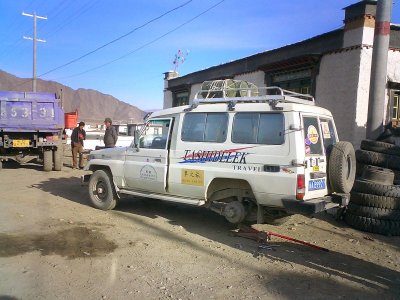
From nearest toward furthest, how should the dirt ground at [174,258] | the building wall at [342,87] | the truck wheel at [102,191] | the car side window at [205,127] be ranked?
the dirt ground at [174,258], the car side window at [205,127], the truck wheel at [102,191], the building wall at [342,87]

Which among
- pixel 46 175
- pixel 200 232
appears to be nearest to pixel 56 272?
pixel 200 232

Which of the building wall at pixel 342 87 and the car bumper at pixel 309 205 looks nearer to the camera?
the car bumper at pixel 309 205

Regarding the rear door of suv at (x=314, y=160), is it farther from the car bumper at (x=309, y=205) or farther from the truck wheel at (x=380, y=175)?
the truck wheel at (x=380, y=175)

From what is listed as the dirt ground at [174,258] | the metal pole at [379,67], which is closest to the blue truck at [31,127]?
the dirt ground at [174,258]

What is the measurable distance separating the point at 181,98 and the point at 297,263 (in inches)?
680

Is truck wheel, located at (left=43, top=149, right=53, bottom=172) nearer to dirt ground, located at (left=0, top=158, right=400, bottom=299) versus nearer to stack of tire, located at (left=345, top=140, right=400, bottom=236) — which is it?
dirt ground, located at (left=0, top=158, right=400, bottom=299)

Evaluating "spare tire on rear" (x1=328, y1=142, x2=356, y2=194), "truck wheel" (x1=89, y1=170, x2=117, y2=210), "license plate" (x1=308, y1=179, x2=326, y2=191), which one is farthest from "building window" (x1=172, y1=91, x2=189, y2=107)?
"license plate" (x1=308, y1=179, x2=326, y2=191)

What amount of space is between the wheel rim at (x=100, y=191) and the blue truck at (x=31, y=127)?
6.32 meters

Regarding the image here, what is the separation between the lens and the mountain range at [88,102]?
125 m

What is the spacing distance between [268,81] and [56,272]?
11.7 m

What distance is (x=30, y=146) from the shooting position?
45.0 ft

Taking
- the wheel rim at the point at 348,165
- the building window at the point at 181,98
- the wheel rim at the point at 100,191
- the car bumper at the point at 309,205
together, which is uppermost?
the building window at the point at 181,98

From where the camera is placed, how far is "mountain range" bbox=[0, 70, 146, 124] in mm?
124562

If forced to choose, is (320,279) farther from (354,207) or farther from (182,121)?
(182,121)
